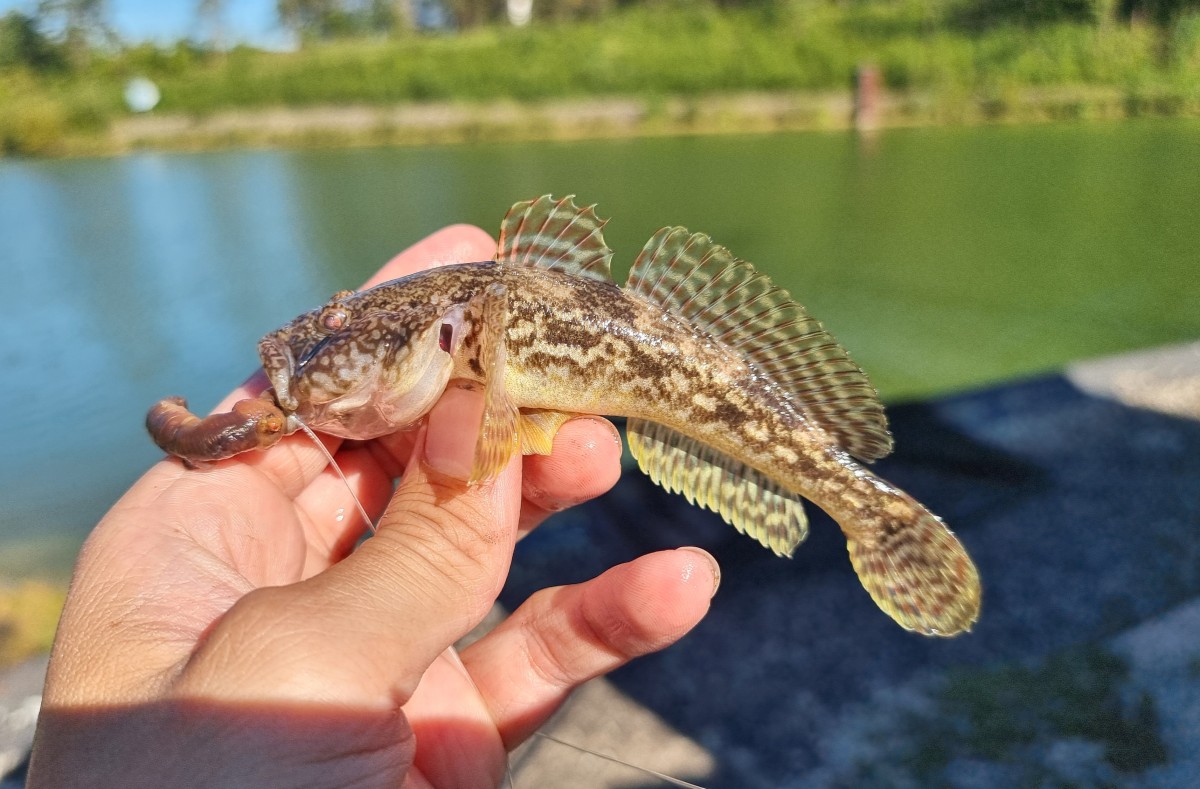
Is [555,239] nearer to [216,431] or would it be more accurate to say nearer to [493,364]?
[493,364]

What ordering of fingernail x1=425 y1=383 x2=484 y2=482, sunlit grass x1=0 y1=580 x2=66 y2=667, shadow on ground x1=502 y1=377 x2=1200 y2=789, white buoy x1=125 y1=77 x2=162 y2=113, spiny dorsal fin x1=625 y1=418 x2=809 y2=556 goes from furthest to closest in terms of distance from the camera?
1. white buoy x1=125 y1=77 x2=162 y2=113
2. sunlit grass x1=0 y1=580 x2=66 y2=667
3. shadow on ground x1=502 y1=377 x2=1200 y2=789
4. spiny dorsal fin x1=625 y1=418 x2=809 y2=556
5. fingernail x1=425 y1=383 x2=484 y2=482

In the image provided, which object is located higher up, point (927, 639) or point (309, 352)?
point (309, 352)

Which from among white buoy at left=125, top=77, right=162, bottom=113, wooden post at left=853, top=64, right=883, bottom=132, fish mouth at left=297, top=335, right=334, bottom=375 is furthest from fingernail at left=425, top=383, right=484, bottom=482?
white buoy at left=125, top=77, right=162, bottom=113

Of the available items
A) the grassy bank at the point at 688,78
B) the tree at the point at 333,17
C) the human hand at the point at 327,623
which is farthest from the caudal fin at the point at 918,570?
the tree at the point at 333,17

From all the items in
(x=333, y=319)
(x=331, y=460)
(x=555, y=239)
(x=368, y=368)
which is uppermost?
(x=555, y=239)

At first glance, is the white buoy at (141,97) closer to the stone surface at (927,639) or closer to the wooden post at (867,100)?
the wooden post at (867,100)

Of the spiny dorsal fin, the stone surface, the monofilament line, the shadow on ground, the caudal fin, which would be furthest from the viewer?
the shadow on ground

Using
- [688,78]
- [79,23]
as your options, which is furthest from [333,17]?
[688,78]

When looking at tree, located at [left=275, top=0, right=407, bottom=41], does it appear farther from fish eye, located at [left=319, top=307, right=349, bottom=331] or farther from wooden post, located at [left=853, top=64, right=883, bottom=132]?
fish eye, located at [left=319, top=307, right=349, bottom=331]
